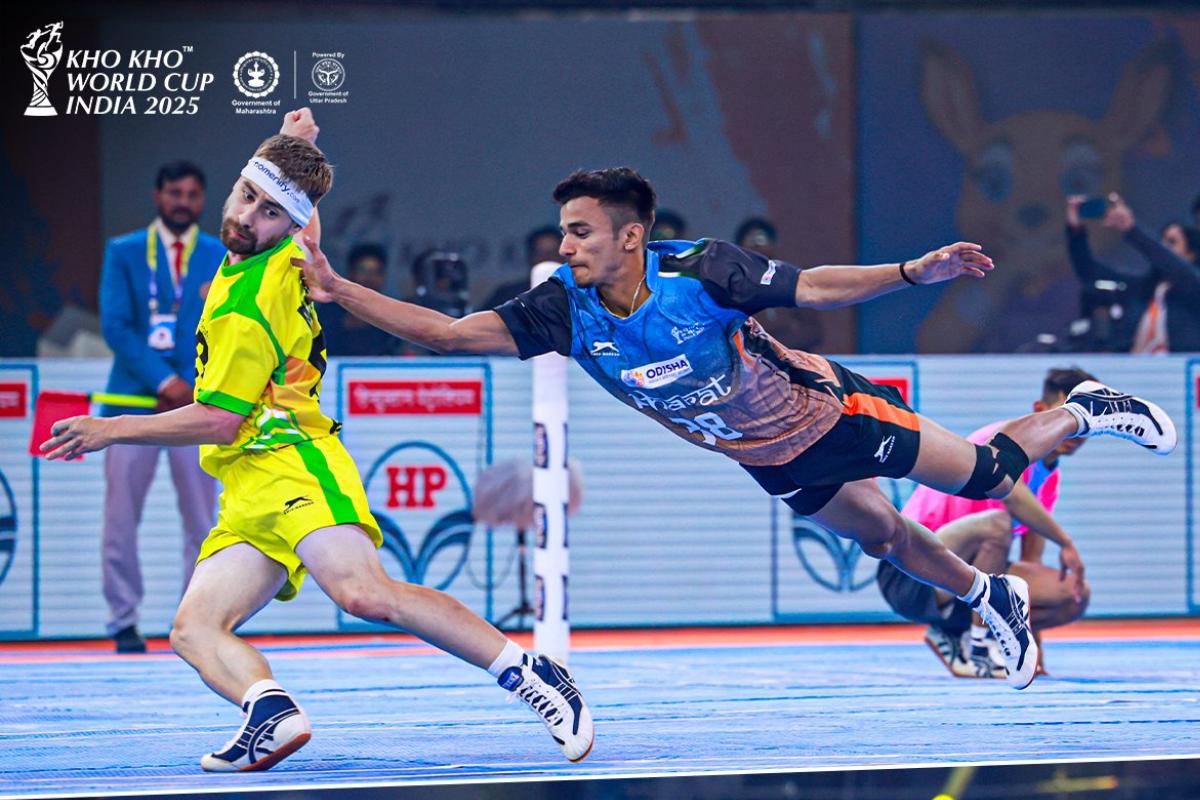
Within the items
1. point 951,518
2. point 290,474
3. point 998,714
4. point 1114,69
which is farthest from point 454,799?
point 1114,69

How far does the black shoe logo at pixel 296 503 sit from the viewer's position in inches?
173

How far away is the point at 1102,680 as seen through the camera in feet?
21.4

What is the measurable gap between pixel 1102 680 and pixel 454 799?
344 centimetres

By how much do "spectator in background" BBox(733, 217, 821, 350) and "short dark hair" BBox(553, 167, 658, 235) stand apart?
4103 millimetres

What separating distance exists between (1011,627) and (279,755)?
246 centimetres

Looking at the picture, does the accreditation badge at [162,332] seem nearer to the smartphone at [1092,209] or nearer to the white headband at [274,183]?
the white headband at [274,183]

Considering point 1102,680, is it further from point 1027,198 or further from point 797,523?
point 1027,198

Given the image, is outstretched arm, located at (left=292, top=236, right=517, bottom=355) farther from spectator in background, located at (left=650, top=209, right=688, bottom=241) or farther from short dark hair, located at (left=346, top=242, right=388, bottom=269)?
short dark hair, located at (left=346, top=242, right=388, bottom=269)

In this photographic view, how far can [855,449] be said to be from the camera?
502cm

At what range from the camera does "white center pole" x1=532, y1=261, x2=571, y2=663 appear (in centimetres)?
700

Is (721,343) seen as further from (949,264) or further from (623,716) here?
(623,716)

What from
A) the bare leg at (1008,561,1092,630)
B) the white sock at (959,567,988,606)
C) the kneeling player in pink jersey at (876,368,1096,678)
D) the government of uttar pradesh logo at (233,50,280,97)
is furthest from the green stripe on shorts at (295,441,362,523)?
the government of uttar pradesh logo at (233,50,280,97)

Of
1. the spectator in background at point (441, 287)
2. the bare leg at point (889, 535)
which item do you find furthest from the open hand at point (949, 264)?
the spectator in background at point (441, 287)

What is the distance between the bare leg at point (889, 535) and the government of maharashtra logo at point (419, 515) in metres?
3.61
